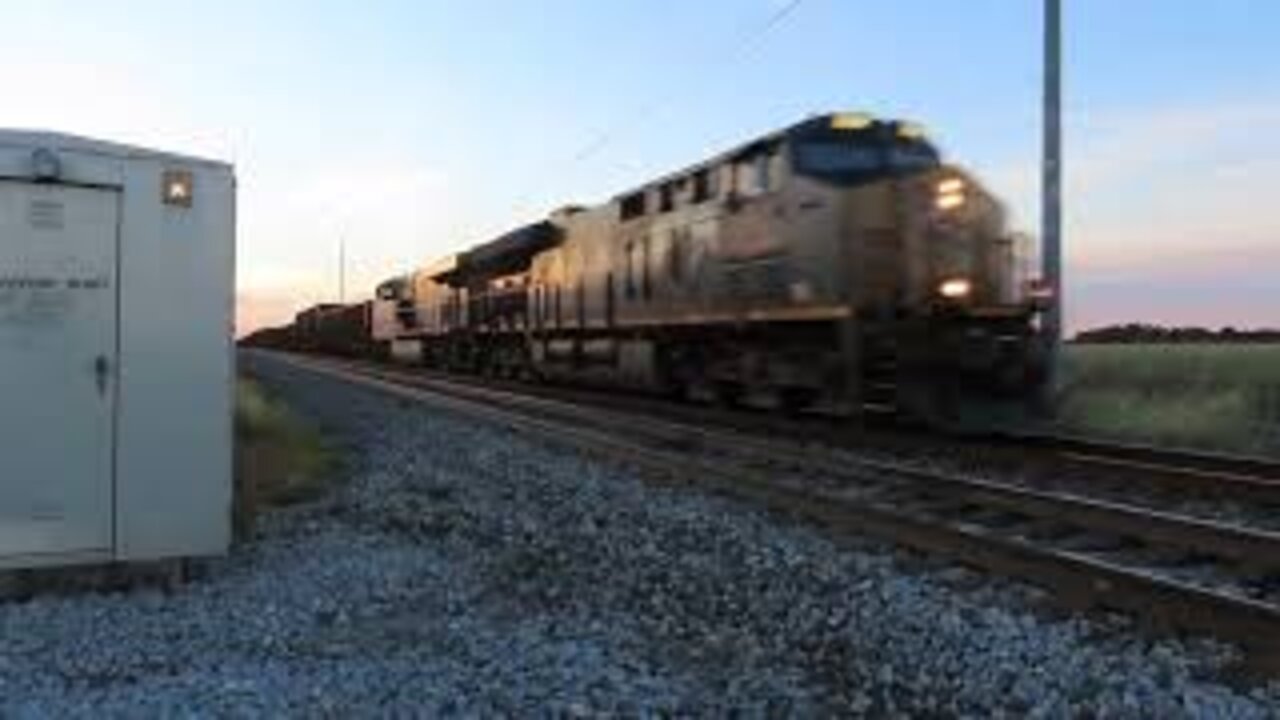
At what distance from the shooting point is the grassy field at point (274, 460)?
14.1m

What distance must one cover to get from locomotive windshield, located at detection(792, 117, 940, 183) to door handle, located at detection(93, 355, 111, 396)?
1185 cm

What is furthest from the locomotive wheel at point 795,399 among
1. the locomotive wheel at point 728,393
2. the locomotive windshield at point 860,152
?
the locomotive windshield at point 860,152

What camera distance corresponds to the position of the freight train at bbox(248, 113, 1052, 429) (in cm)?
1920

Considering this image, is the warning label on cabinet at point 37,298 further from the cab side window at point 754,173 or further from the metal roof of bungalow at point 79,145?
the cab side window at point 754,173

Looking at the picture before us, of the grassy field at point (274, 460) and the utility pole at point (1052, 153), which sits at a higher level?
the utility pole at point (1052, 153)

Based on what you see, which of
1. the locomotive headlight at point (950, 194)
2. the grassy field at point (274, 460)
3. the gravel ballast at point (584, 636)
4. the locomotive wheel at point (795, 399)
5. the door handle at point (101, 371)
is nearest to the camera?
the gravel ballast at point (584, 636)

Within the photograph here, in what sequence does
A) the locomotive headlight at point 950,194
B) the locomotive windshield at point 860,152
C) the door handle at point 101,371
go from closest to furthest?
the door handle at point 101,371
the locomotive headlight at point 950,194
the locomotive windshield at point 860,152

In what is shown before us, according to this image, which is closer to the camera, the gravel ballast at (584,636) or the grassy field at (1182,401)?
the gravel ballast at (584,636)

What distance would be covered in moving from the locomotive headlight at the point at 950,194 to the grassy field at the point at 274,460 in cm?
691

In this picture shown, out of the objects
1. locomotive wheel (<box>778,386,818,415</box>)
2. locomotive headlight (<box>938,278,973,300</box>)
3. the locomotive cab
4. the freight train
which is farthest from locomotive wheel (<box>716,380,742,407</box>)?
locomotive headlight (<box>938,278,973,300</box>)

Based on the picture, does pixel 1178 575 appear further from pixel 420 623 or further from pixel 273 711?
pixel 273 711

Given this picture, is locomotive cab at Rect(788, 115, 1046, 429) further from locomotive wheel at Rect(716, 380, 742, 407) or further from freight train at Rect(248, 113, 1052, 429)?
locomotive wheel at Rect(716, 380, 742, 407)

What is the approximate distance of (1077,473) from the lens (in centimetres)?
1520

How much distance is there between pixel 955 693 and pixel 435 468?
10378mm
